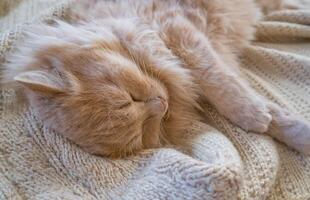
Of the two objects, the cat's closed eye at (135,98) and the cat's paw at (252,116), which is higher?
the cat's closed eye at (135,98)

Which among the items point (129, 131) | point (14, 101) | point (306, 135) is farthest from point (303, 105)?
point (14, 101)

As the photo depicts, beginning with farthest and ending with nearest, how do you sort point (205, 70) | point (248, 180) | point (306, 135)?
point (205, 70) → point (306, 135) → point (248, 180)

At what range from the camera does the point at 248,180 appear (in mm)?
917

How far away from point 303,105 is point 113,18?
0.65 metres

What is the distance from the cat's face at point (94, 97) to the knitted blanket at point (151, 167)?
0.04 m

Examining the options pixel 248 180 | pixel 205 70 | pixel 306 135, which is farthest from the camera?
pixel 205 70

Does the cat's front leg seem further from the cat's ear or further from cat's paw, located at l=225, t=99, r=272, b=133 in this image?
the cat's ear

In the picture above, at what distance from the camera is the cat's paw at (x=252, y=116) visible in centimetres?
102

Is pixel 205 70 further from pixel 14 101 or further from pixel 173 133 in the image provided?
pixel 14 101

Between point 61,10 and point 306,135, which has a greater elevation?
point 61,10

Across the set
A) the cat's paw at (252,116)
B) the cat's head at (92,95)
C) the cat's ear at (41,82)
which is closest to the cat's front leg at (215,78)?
the cat's paw at (252,116)

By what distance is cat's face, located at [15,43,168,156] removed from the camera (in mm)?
Answer: 908

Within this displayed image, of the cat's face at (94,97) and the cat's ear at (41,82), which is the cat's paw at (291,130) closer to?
the cat's face at (94,97)

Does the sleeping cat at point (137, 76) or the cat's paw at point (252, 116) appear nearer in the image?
the sleeping cat at point (137, 76)
